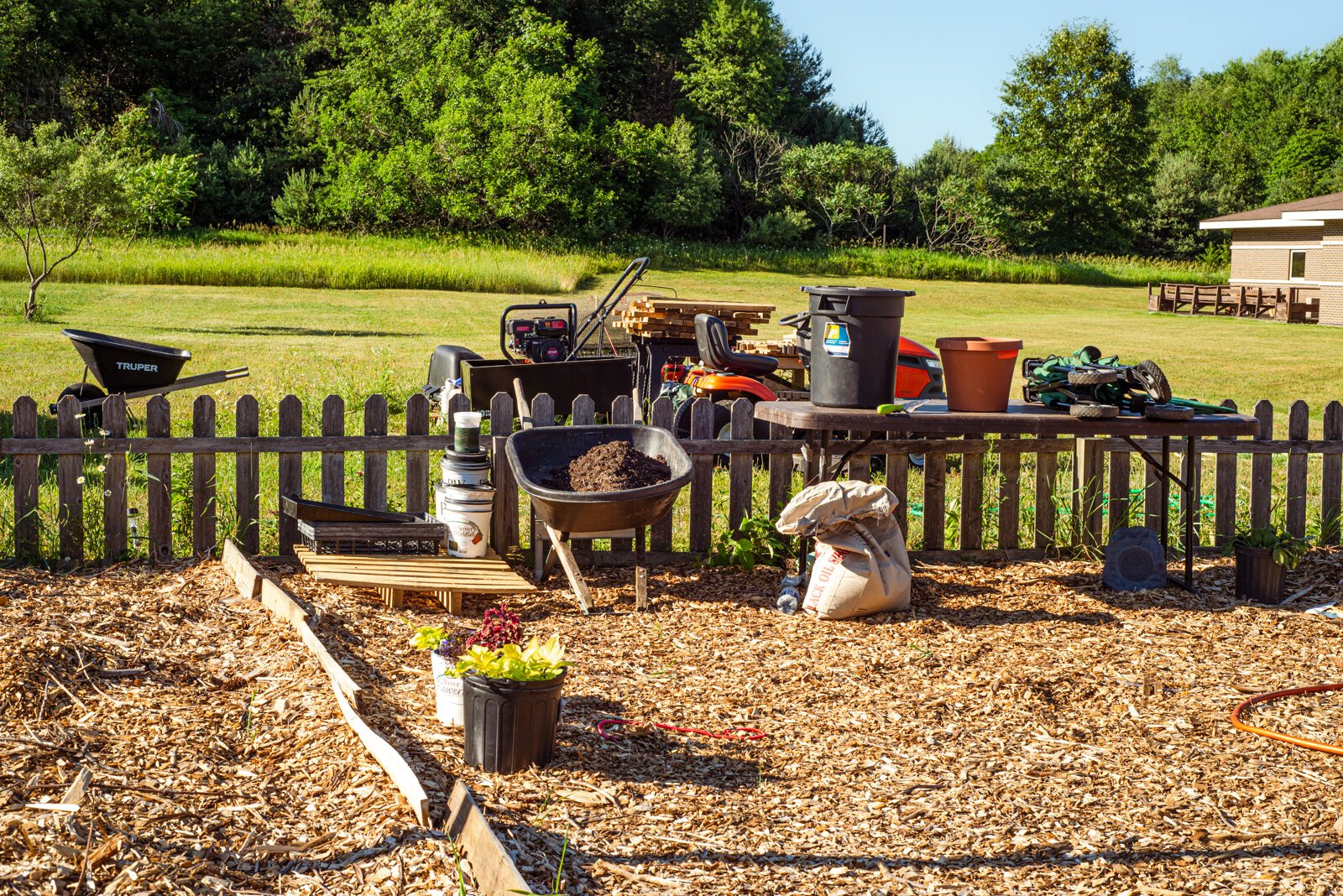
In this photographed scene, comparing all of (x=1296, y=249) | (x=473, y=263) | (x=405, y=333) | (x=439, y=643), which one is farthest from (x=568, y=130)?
(x=439, y=643)

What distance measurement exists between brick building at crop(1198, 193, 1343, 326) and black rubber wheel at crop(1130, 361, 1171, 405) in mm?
28257

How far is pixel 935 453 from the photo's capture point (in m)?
6.74

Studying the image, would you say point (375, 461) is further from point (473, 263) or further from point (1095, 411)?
point (473, 263)

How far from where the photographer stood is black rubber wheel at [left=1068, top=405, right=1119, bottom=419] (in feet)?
18.4

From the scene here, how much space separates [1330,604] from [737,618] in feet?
9.59

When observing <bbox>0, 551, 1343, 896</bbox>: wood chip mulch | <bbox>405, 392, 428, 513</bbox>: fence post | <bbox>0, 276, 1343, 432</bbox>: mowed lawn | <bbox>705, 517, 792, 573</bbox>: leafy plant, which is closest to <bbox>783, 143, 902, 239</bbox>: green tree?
<bbox>0, 276, 1343, 432</bbox>: mowed lawn

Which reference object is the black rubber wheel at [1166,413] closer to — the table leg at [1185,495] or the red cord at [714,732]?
the table leg at [1185,495]

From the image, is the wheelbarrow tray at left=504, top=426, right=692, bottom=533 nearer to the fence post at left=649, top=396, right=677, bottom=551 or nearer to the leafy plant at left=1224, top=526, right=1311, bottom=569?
the fence post at left=649, top=396, right=677, bottom=551

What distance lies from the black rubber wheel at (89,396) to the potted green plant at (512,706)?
5.08 meters

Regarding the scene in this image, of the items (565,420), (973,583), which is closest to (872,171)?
(565,420)

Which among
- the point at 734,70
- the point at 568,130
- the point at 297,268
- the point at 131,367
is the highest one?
the point at 734,70

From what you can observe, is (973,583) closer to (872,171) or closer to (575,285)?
(575,285)

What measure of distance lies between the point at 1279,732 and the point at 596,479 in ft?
9.71

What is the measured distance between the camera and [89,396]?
29.9ft
